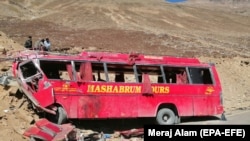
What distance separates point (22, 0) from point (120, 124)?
7031cm

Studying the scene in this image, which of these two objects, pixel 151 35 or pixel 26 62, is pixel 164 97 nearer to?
pixel 26 62

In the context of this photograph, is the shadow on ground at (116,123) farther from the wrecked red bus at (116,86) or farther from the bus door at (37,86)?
the bus door at (37,86)

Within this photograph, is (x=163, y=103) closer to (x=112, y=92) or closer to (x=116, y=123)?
(x=116, y=123)

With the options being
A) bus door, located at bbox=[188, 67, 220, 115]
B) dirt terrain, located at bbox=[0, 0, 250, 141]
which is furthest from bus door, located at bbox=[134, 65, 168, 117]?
dirt terrain, located at bbox=[0, 0, 250, 141]

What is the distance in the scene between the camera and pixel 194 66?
19.2m

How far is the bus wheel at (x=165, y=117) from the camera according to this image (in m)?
17.7

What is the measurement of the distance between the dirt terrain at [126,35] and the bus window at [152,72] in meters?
4.28

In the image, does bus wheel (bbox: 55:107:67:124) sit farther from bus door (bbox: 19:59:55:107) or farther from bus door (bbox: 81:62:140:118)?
bus door (bbox: 81:62:140:118)

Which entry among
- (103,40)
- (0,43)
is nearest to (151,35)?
(103,40)

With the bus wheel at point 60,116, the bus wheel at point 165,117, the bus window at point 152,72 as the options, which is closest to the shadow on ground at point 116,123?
the bus wheel at point 165,117

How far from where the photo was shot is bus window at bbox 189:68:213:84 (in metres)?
19.0

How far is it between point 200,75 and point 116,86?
4193mm

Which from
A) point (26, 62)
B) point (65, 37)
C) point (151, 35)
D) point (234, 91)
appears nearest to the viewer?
point (26, 62)

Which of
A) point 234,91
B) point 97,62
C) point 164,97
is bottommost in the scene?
point 234,91
